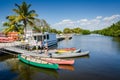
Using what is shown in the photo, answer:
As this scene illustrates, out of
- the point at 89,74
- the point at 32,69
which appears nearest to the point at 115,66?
the point at 89,74

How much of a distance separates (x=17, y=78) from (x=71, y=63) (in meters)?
8.19

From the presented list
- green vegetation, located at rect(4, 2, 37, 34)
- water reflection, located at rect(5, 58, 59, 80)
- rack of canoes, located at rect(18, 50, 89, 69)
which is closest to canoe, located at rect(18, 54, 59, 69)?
rack of canoes, located at rect(18, 50, 89, 69)

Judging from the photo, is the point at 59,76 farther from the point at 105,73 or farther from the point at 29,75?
the point at 105,73

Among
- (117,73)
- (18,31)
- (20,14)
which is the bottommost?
(117,73)

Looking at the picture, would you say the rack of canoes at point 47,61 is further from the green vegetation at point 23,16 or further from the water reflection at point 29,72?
the green vegetation at point 23,16

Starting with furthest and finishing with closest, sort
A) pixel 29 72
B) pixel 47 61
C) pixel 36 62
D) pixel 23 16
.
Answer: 1. pixel 23 16
2. pixel 36 62
3. pixel 47 61
4. pixel 29 72

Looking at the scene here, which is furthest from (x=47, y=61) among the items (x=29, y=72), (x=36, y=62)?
(x=29, y=72)

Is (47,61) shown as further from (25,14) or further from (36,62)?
(25,14)

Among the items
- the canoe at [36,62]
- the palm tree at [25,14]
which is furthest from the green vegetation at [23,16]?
the canoe at [36,62]

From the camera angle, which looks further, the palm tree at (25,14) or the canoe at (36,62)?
the palm tree at (25,14)

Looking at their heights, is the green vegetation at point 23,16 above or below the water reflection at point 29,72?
above

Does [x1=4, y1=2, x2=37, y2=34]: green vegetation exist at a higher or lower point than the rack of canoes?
higher

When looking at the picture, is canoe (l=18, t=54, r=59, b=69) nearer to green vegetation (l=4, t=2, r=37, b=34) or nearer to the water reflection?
the water reflection

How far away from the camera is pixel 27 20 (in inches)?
1405
